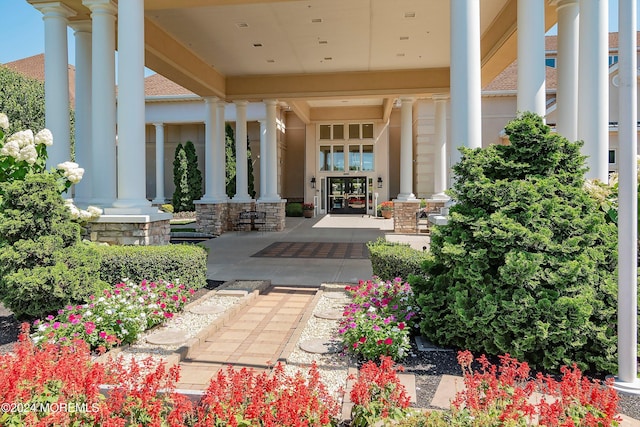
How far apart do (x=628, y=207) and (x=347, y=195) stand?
2234cm

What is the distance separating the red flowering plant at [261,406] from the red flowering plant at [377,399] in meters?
0.18

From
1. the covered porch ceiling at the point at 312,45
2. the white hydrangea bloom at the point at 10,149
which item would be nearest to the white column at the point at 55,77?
the covered porch ceiling at the point at 312,45

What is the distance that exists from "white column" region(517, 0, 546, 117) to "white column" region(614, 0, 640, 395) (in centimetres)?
306

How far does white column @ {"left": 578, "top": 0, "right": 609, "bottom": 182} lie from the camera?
20.4 ft

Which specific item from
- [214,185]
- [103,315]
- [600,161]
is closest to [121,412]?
[103,315]

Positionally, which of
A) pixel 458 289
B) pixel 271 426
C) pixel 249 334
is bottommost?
pixel 249 334

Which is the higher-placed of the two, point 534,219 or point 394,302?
point 534,219

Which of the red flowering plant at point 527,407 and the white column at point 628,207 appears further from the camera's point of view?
the white column at point 628,207

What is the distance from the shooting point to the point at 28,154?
5230 mm

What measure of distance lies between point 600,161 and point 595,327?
3.78 m

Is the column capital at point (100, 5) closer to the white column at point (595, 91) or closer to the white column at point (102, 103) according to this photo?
the white column at point (102, 103)

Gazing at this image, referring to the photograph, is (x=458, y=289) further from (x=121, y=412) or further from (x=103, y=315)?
(x=103, y=315)

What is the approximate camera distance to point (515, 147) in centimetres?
417

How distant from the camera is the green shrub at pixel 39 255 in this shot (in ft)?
14.5
